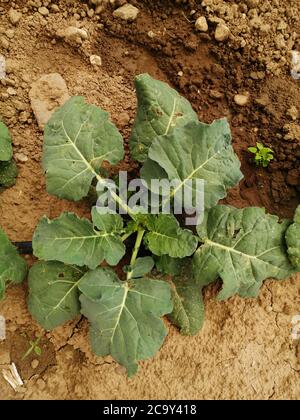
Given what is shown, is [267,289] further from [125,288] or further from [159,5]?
[159,5]

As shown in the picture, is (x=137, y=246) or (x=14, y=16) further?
(x=14, y=16)

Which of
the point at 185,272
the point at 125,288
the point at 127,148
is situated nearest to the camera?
the point at 125,288

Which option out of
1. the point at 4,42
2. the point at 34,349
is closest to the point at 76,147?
the point at 4,42

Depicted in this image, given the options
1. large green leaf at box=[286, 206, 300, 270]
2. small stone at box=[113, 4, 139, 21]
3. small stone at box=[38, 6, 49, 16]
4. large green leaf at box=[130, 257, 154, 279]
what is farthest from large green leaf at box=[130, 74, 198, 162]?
small stone at box=[38, 6, 49, 16]

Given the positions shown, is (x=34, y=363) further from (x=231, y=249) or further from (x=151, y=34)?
(x=151, y=34)

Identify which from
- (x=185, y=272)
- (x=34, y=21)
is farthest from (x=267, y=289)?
(x=34, y=21)
